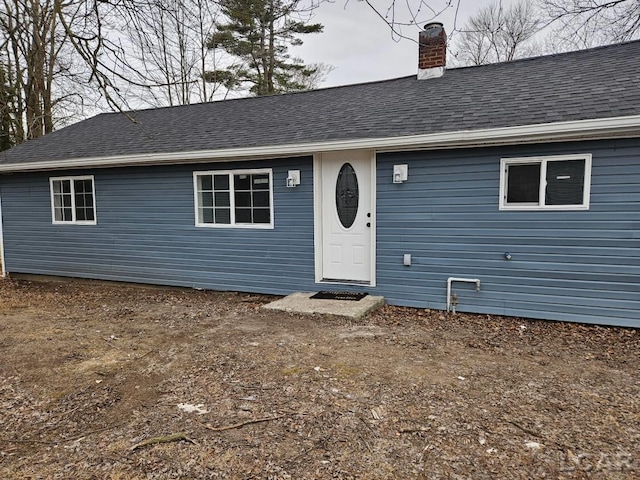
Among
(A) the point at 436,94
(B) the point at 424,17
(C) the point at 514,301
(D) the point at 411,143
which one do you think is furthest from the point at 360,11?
(C) the point at 514,301

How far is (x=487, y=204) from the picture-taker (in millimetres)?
5227

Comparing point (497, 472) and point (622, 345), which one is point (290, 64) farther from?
point (497, 472)

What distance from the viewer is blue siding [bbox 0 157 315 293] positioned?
6480 millimetres

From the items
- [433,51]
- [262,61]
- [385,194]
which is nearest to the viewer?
[385,194]

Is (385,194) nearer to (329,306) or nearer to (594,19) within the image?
(329,306)

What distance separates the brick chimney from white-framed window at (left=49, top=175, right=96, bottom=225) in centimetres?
643

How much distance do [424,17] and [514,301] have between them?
3.61m

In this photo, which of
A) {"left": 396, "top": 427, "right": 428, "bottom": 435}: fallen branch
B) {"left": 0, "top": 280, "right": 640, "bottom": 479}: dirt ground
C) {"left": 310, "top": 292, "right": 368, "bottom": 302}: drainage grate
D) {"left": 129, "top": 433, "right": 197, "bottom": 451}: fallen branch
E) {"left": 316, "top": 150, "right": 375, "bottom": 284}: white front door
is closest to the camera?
{"left": 0, "top": 280, "right": 640, "bottom": 479}: dirt ground

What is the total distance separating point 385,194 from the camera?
5.82 metres

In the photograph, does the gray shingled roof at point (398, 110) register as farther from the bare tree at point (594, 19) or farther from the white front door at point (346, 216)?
the bare tree at point (594, 19)

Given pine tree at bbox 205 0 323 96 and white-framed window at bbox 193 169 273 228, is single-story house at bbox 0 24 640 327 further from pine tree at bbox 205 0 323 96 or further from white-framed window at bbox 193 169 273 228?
pine tree at bbox 205 0 323 96

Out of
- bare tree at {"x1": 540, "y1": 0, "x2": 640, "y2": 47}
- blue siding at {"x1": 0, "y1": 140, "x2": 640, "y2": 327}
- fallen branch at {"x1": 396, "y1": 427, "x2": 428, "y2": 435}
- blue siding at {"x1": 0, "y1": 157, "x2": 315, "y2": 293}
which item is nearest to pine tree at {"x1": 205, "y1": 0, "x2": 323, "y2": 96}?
blue siding at {"x1": 0, "y1": 157, "x2": 315, "y2": 293}

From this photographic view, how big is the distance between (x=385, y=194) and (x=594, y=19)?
8.02 metres

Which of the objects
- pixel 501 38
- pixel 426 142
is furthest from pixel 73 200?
pixel 501 38
